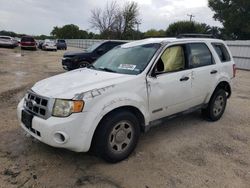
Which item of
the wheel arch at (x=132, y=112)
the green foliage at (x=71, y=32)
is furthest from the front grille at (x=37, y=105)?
the green foliage at (x=71, y=32)

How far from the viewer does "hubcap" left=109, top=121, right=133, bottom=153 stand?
3.93 m

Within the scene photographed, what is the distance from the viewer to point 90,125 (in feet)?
11.9

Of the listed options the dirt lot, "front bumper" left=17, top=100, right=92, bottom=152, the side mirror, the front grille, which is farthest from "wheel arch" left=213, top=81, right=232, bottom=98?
the side mirror

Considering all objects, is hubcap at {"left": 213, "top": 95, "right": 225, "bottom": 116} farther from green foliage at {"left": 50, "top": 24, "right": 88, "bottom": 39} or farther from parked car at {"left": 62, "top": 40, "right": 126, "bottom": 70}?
green foliage at {"left": 50, "top": 24, "right": 88, "bottom": 39}

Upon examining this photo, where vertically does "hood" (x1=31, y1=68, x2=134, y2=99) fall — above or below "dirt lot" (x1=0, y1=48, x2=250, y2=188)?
above

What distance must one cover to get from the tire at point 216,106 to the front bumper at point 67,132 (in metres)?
3.12

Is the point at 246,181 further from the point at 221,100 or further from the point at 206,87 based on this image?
the point at 221,100

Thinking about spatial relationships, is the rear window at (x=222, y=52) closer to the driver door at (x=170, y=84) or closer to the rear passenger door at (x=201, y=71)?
the rear passenger door at (x=201, y=71)

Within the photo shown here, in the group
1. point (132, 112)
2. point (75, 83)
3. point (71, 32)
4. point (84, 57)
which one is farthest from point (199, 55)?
point (71, 32)

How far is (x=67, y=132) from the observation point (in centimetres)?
354

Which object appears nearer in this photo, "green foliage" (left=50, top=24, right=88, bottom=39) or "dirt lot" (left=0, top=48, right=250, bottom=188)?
"dirt lot" (left=0, top=48, right=250, bottom=188)

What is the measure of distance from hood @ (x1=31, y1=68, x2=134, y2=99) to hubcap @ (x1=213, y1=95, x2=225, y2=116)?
2.57 metres

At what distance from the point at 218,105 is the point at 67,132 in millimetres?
3688

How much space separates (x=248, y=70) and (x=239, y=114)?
1307 cm
